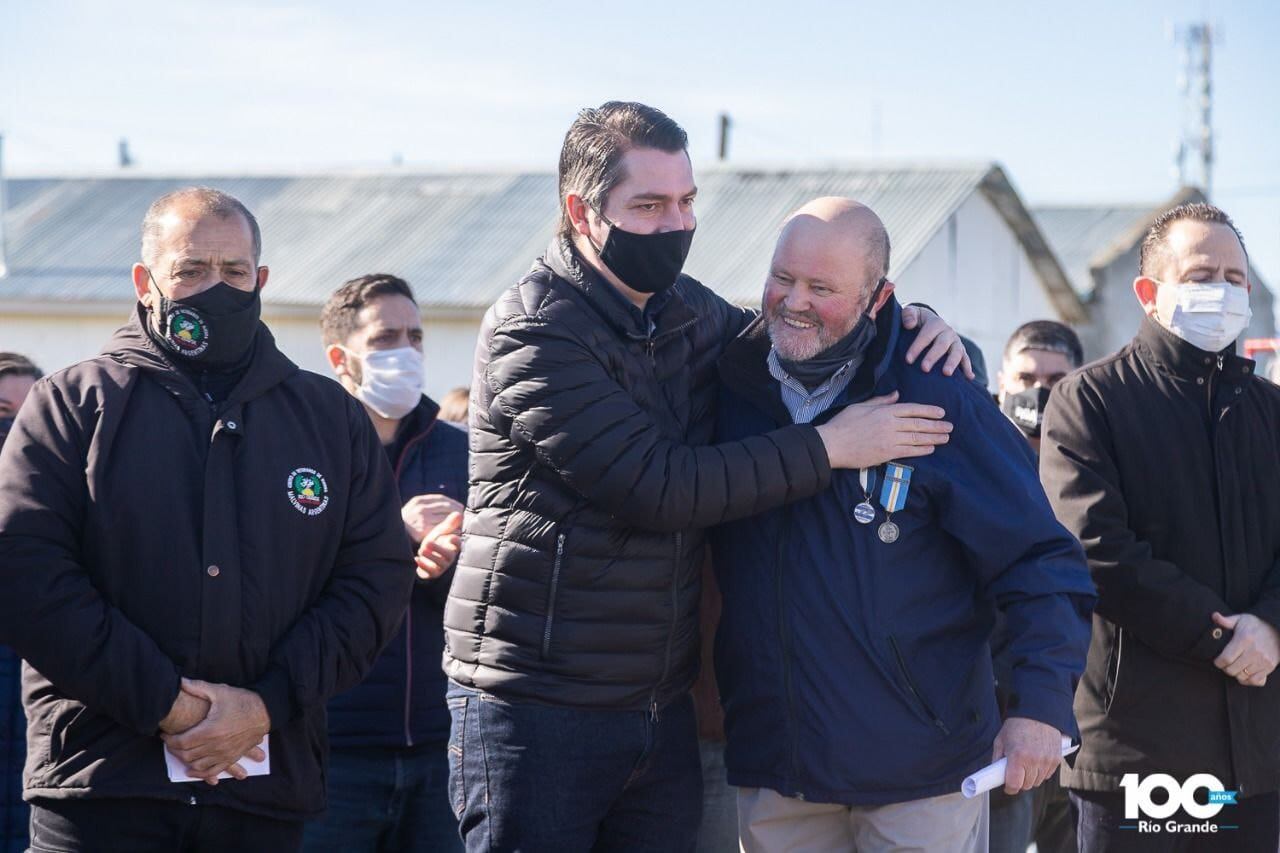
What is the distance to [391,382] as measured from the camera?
479 cm

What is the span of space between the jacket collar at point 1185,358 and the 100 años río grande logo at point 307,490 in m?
2.62

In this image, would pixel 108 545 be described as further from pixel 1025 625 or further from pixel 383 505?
pixel 1025 625

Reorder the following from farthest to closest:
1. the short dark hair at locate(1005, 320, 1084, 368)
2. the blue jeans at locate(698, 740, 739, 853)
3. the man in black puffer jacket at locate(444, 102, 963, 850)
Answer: the short dark hair at locate(1005, 320, 1084, 368), the blue jeans at locate(698, 740, 739, 853), the man in black puffer jacket at locate(444, 102, 963, 850)

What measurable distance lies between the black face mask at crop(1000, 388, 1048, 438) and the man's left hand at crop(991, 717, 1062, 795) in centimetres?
229

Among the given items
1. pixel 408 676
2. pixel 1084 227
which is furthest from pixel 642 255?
pixel 1084 227

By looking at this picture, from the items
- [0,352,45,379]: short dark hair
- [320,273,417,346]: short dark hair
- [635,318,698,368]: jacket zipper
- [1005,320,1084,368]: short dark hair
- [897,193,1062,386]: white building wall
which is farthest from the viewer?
[897,193,1062,386]: white building wall

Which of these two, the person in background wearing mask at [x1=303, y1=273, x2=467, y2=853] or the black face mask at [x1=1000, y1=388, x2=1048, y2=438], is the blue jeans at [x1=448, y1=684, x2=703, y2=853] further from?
the black face mask at [x1=1000, y1=388, x2=1048, y2=438]

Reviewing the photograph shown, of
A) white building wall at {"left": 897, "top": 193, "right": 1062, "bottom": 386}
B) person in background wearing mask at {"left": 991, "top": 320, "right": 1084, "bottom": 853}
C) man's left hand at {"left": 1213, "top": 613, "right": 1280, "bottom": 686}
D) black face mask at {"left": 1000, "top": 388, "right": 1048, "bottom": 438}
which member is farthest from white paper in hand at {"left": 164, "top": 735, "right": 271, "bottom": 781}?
white building wall at {"left": 897, "top": 193, "right": 1062, "bottom": 386}

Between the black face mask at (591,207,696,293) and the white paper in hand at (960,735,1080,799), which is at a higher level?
the black face mask at (591,207,696,293)

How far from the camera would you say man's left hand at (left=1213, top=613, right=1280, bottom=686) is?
4152 mm

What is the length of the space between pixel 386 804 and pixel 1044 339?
3.33 metres

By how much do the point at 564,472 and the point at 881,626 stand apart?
2.73 feet

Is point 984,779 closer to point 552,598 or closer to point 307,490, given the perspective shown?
point 552,598

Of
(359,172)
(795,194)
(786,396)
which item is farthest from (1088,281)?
(786,396)
